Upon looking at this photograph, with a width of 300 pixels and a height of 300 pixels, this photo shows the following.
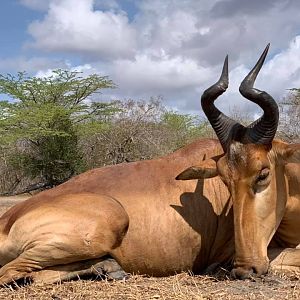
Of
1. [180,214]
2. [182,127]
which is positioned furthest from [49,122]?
[180,214]

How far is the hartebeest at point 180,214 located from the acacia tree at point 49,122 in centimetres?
2666

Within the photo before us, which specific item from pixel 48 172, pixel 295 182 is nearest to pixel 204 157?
pixel 295 182

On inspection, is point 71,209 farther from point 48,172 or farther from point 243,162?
point 48,172

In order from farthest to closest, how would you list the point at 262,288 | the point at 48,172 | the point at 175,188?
the point at 48,172
the point at 175,188
the point at 262,288

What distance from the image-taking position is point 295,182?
19.1 feet

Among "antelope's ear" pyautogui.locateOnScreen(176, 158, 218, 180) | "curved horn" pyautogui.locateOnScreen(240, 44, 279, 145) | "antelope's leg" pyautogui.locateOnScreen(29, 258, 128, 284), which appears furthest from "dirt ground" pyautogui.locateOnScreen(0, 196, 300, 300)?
"curved horn" pyautogui.locateOnScreen(240, 44, 279, 145)

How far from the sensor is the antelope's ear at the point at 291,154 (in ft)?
18.2

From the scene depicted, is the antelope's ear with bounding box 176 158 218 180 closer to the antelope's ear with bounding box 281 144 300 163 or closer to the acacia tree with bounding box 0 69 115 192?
the antelope's ear with bounding box 281 144 300 163

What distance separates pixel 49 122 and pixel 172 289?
28.4 m

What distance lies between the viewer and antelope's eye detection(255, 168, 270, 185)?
5.35 metres

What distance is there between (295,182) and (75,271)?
2.28 m

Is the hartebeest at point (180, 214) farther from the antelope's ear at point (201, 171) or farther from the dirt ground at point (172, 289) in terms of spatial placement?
the dirt ground at point (172, 289)

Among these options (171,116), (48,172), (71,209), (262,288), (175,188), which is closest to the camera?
(262,288)

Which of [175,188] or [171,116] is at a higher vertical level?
[171,116]
